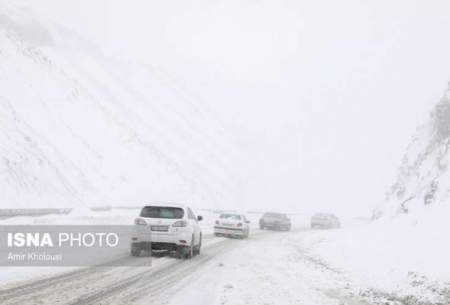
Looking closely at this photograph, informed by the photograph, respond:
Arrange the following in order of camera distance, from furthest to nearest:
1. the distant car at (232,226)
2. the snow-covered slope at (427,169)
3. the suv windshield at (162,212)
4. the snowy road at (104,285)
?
the distant car at (232,226), the snow-covered slope at (427,169), the suv windshield at (162,212), the snowy road at (104,285)

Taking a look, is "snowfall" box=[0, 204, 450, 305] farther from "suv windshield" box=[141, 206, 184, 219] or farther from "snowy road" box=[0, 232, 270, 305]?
"suv windshield" box=[141, 206, 184, 219]

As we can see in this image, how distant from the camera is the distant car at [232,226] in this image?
29156 millimetres

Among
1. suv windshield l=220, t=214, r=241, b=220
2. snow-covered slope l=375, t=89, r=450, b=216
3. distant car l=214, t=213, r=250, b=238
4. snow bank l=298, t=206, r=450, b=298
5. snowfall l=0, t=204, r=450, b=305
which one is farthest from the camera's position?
suv windshield l=220, t=214, r=241, b=220

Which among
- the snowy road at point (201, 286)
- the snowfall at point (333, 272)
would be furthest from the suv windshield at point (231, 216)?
the snowy road at point (201, 286)

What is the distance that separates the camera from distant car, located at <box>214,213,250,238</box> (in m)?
29.2

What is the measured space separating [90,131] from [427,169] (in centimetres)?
3232

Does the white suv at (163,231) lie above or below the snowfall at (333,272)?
above

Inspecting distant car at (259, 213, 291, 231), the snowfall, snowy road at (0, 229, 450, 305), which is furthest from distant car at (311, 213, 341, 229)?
snowy road at (0, 229, 450, 305)

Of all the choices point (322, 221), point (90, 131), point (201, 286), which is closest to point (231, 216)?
point (201, 286)

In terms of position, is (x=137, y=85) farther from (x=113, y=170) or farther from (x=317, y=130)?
(x=317, y=130)

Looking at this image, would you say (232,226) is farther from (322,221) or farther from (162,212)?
(322,221)

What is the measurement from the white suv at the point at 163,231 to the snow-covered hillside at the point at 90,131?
720 inches

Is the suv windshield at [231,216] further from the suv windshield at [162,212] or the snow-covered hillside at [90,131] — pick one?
the suv windshield at [162,212]

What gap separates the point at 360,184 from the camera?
92875 millimetres
